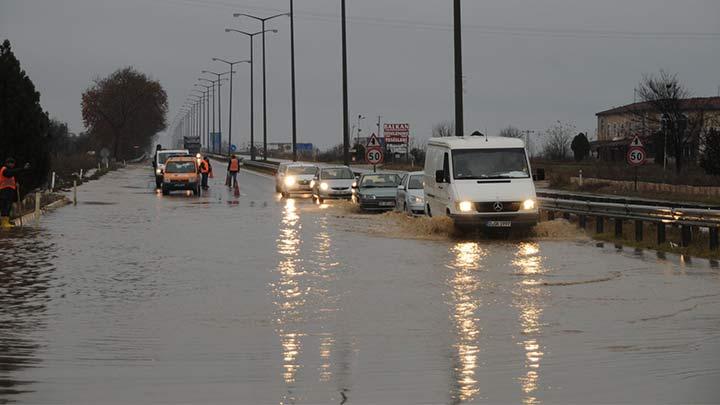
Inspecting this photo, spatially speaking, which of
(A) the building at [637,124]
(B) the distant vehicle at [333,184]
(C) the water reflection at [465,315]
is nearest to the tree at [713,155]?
(A) the building at [637,124]

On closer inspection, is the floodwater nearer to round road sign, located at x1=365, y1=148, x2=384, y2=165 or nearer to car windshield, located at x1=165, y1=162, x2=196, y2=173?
round road sign, located at x1=365, y1=148, x2=384, y2=165

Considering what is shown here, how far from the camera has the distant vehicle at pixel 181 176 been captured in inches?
2048

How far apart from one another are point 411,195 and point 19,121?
11630 millimetres

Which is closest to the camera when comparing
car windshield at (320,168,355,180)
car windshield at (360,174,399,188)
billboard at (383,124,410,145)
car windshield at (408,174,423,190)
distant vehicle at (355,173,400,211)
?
car windshield at (408,174,423,190)

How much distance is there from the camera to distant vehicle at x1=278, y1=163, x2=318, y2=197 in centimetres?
Answer: 5022

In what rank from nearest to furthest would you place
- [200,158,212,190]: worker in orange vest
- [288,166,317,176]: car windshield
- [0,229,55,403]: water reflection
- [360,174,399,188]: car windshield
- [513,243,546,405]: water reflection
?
[513,243,546,405]: water reflection, [0,229,55,403]: water reflection, [360,174,399,188]: car windshield, [288,166,317,176]: car windshield, [200,158,212,190]: worker in orange vest

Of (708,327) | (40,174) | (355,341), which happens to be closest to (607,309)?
(708,327)

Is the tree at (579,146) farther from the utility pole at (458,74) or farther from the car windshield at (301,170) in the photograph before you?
the utility pole at (458,74)

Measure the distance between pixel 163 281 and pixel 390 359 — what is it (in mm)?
7701

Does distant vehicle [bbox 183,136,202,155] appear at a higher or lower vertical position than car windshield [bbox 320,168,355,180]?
higher

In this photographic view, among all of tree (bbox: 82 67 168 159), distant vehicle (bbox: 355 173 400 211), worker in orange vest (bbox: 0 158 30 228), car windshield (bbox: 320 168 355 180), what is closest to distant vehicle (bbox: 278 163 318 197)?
car windshield (bbox: 320 168 355 180)

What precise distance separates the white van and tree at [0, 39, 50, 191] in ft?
43.1

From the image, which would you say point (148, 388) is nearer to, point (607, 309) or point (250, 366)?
point (250, 366)

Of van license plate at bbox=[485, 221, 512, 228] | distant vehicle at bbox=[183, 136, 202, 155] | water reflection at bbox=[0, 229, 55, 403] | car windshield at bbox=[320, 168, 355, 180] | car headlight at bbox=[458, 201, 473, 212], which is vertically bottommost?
water reflection at bbox=[0, 229, 55, 403]
